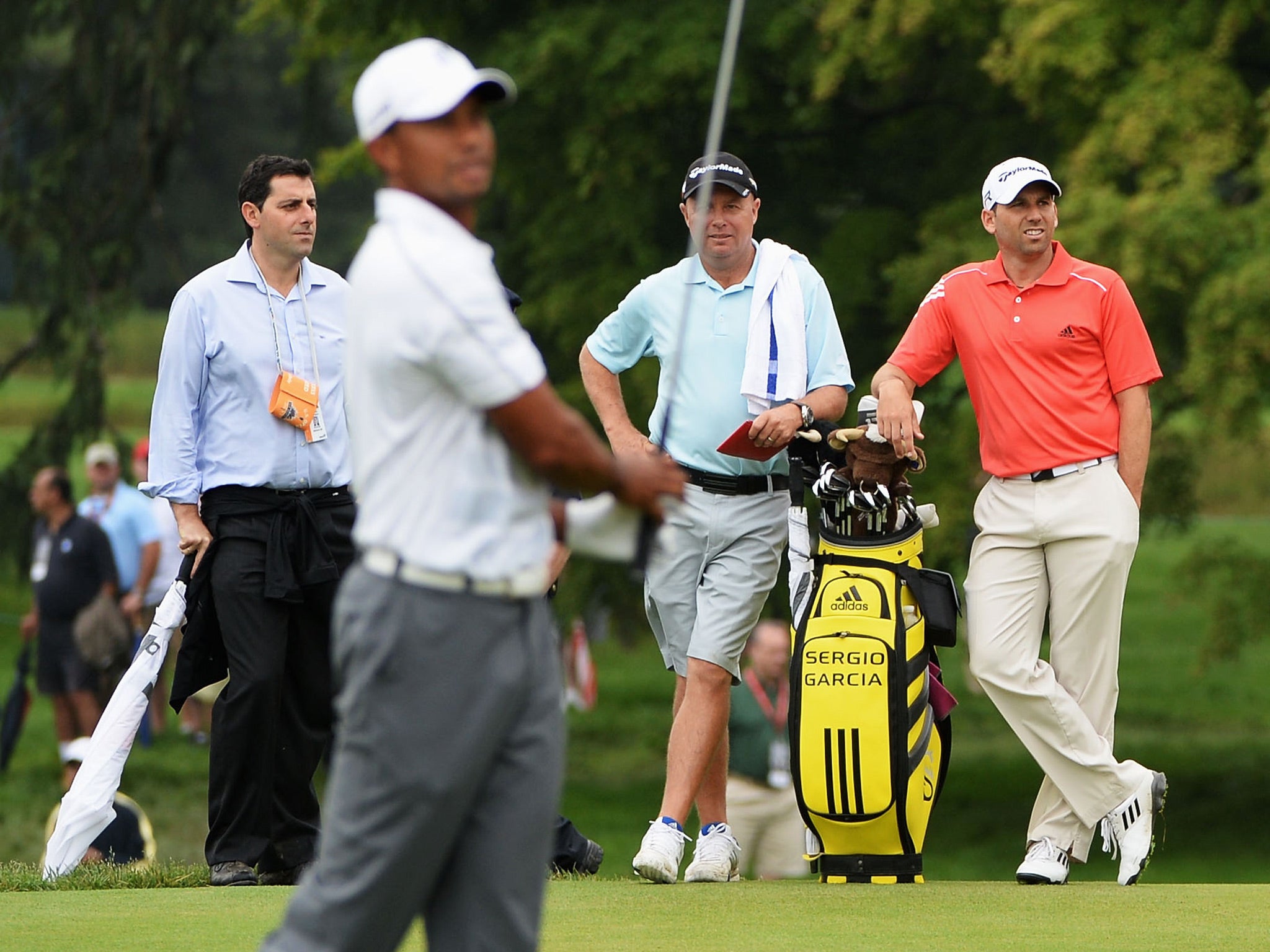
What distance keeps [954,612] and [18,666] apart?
34.4 feet

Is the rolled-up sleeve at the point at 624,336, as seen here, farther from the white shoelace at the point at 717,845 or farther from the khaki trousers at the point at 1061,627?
the white shoelace at the point at 717,845

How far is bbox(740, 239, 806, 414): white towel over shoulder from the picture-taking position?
6.85 meters

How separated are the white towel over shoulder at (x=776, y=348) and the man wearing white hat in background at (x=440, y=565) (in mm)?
3272

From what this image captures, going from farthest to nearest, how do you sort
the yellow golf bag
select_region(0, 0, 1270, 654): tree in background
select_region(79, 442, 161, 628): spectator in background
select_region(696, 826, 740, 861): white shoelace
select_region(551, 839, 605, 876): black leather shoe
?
select_region(79, 442, 161, 628): spectator in background, select_region(0, 0, 1270, 654): tree in background, select_region(551, 839, 605, 876): black leather shoe, select_region(696, 826, 740, 861): white shoelace, the yellow golf bag

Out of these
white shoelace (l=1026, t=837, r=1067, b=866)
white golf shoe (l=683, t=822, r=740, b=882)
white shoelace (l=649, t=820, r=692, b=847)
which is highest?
white shoelace (l=649, t=820, r=692, b=847)

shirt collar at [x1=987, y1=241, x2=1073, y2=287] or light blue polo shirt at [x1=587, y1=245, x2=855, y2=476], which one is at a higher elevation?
shirt collar at [x1=987, y1=241, x2=1073, y2=287]

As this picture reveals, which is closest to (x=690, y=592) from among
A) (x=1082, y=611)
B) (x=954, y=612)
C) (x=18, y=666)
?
(x=954, y=612)

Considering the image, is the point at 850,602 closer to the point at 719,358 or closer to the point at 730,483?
the point at 730,483

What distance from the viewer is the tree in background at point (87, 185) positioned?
18.3 m

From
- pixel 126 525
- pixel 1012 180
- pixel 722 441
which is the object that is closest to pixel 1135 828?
pixel 722 441

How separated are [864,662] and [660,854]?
910mm

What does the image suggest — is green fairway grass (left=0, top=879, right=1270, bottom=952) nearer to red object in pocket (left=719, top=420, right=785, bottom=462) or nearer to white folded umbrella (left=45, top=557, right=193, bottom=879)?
white folded umbrella (left=45, top=557, right=193, bottom=879)

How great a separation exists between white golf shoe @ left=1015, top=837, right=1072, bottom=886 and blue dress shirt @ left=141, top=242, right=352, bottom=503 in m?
2.69

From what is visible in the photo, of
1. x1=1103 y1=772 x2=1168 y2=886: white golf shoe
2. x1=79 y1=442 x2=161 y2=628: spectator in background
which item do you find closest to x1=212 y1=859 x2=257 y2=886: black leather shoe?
x1=1103 y1=772 x2=1168 y2=886: white golf shoe
